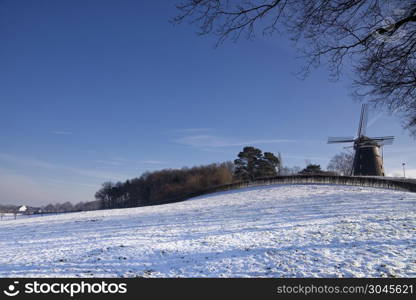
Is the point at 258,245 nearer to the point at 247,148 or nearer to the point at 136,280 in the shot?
the point at 136,280

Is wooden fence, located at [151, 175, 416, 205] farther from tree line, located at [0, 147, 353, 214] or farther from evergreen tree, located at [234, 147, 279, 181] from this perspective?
evergreen tree, located at [234, 147, 279, 181]

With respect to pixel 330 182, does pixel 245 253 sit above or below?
above

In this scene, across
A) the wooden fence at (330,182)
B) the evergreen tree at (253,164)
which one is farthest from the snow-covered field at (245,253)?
the evergreen tree at (253,164)

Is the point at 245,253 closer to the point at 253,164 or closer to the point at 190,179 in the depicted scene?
the point at 253,164

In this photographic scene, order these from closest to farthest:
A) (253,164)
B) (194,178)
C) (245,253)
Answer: (245,253)
(253,164)
(194,178)

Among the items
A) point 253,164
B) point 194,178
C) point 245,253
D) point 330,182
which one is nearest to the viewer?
point 245,253

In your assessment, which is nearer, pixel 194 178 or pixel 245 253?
pixel 245 253

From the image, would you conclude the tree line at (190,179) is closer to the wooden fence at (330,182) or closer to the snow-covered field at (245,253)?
the wooden fence at (330,182)

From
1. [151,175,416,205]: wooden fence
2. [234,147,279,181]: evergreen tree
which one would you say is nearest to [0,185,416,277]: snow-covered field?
[151,175,416,205]: wooden fence

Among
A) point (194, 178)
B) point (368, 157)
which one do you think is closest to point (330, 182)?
point (368, 157)

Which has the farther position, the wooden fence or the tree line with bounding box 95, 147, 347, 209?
the tree line with bounding box 95, 147, 347, 209

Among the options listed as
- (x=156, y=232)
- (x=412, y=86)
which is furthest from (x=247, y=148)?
(x=412, y=86)

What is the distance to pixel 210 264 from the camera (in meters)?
6.82

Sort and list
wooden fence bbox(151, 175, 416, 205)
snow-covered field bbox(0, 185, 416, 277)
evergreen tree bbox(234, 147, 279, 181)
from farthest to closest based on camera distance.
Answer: evergreen tree bbox(234, 147, 279, 181) → wooden fence bbox(151, 175, 416, 205) → snow-covered field bbox(0, 185, 416, 277)
